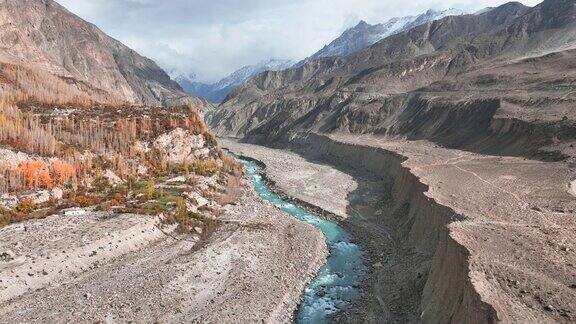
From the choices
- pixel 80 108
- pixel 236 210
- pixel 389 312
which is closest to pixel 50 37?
pixel 80 108

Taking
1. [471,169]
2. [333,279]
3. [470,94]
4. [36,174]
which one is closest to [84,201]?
[36,174]

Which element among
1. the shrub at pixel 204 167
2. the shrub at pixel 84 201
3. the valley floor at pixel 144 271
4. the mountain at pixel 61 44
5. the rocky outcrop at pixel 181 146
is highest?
the mountain at pixel 61 44

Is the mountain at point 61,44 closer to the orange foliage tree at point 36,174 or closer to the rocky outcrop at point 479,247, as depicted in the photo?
the orange foliage tree at point 36,174

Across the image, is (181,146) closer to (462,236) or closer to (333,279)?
(333,279)

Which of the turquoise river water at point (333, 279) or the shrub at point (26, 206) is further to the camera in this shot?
the shrub at point (26, 206)

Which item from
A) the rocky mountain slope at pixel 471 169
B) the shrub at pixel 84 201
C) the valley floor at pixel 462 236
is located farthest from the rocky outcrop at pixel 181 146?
the rocky mountain slope at pixel 471 169

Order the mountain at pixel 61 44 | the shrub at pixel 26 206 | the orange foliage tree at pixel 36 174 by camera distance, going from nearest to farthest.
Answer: the shrub at pixel 26 206
the orange foliage tree at pixel 36 174
the mountain at pixel 61 44

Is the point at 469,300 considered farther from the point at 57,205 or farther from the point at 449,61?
the point at 449,61
